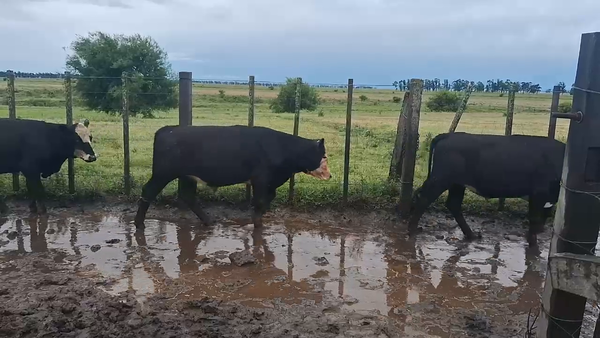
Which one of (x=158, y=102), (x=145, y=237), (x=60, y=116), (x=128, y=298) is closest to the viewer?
(x=128, y=298)

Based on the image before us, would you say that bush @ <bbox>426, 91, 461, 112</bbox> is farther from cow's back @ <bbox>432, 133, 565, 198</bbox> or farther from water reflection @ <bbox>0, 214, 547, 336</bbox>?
water reflection @ <bbox>0, 214, 547, 336</bbox>

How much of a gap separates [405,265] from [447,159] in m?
1.79

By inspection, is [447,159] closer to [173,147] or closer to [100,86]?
[173,147]

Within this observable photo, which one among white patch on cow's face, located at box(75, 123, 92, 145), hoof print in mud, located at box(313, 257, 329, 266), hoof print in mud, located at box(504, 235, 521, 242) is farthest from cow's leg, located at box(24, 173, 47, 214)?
hoof print in mud, located at box(504, 235, 521, 242)

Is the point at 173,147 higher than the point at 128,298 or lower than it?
higher

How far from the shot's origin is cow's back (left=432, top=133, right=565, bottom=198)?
7.41 metres

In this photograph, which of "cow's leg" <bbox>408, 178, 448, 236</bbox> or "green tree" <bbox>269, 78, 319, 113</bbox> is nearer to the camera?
"cow's leg" <bbox>408, 178, 448, 236</bbox>

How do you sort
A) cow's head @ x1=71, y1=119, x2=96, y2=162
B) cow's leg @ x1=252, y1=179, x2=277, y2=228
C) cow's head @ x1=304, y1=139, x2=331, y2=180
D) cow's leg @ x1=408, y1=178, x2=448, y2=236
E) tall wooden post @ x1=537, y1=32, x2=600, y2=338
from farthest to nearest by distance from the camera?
cow's head @ x1=71, y1=119, x2=96, y2=162 → cow's head @ x1=304, y1=139, x2=331, y2=180 → cow's leg @ x1=252, y1=179, x2=277, y2=228 → cow's leg @ x1=408, y1=178, x2=448, y2=236 → tall wooden post @ x1=537, y1=32, x2=600, y2=338

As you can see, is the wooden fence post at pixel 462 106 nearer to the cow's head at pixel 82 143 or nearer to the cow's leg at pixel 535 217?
the cow's leg at pixel 535 217

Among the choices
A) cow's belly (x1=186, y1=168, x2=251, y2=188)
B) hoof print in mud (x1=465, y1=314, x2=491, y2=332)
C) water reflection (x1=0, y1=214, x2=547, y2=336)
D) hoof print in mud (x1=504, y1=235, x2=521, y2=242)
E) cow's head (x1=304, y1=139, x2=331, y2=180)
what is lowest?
water reflection (x1=0, y1=214, x2=547, y2=336)

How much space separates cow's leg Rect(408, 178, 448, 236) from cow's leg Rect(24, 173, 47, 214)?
5680 millimetres

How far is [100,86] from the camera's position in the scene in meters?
21.5

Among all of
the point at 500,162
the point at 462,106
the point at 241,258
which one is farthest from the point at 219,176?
the point at 462,106

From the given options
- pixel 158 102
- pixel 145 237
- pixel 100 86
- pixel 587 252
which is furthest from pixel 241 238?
pixel 100 86
